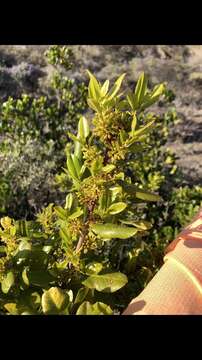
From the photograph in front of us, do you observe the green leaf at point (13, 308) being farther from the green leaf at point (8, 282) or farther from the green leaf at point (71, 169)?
the green leaf at point (71, 169)

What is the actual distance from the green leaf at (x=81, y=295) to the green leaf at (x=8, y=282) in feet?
0.59

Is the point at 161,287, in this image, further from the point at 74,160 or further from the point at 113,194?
the point at 74,160

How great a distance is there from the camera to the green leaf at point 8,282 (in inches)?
52.0

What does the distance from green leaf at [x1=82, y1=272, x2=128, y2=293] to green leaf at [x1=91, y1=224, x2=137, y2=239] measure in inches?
4.1

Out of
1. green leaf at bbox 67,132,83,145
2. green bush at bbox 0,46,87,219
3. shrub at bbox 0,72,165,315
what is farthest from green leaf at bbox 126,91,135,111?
green bush at bbox 0,46,87,219

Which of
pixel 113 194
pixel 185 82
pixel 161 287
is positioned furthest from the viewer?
pixel 185 82

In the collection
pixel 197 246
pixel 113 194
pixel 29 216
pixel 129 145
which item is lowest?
pixel 29 216

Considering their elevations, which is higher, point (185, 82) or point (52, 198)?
point (185, 82)

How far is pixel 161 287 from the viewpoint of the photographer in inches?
49.5

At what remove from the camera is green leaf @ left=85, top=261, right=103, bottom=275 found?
1366mm

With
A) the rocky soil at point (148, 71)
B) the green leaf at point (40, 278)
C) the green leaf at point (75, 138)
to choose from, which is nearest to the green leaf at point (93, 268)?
the green leaf at point (40, 278)

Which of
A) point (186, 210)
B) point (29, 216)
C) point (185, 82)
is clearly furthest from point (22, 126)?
point (185, 82)

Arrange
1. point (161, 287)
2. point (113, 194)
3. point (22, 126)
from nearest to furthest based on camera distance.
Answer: point (161, 287), point (113, 194), point (22, 126)

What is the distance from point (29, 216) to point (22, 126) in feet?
2.28
